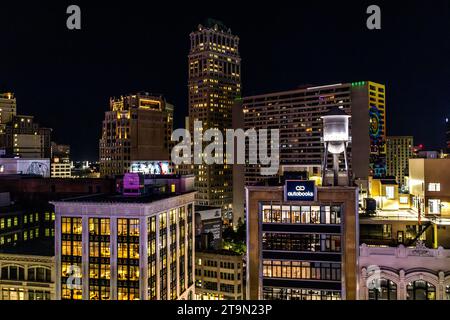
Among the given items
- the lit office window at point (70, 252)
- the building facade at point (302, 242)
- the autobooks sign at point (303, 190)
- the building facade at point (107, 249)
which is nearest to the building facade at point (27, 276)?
the building facade at point (107, 249)

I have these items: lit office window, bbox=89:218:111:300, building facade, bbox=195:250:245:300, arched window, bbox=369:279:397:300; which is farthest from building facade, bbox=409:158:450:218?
lit office window, bbox=89:218:111:300

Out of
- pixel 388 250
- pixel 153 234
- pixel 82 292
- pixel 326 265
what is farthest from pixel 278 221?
pixel 82 292

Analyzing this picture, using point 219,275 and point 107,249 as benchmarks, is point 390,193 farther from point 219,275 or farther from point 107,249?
point 107,249

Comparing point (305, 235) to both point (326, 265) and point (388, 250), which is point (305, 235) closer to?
point (326, 265)

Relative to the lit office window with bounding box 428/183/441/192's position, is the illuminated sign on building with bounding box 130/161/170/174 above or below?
above

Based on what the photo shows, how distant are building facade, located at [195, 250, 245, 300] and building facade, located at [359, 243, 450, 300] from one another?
150 ft

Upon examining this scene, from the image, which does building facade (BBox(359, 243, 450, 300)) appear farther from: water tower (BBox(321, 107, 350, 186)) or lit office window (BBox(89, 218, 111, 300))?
lit office window (BBox(89, 218, 111, 300))

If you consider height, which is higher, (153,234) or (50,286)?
(153,234)

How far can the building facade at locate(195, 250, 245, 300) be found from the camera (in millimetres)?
92812

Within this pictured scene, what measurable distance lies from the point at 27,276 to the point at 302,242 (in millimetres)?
44529

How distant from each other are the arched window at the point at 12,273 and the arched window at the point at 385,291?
172 feet

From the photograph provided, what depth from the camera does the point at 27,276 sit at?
231 feet

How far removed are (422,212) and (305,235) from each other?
25419mm
